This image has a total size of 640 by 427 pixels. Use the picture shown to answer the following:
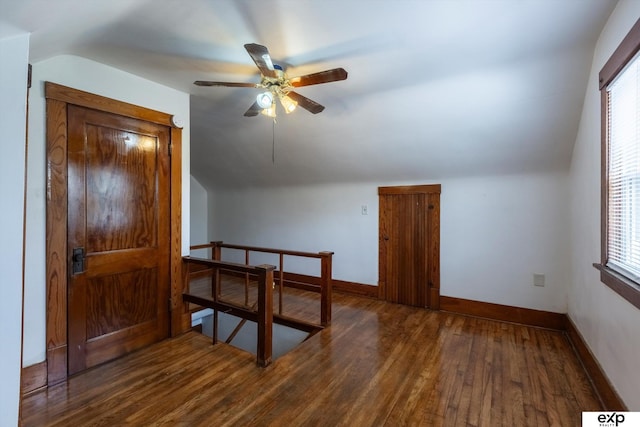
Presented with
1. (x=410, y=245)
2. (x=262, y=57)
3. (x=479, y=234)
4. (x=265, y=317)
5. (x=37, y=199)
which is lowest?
(x=265, y=317)

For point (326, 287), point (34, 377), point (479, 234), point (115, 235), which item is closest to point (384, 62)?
point (326, 287)

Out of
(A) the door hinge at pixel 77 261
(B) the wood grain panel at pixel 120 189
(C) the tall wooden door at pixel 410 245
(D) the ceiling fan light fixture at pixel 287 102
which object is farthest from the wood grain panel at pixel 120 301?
(C) the tall wooden door at pixel 410 245

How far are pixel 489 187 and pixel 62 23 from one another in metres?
4.16

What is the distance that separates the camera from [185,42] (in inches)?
83.6

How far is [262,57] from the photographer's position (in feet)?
6.03

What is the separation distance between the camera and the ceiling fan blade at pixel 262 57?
67.4 inches

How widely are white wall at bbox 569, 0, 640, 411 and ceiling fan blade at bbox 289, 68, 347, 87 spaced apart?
1.60 m

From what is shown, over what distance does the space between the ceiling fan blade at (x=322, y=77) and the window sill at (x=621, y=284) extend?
2.07 m

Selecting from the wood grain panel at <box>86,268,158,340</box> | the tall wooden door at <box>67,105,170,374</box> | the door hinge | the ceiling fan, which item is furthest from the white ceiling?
the wood grain panel at <box>86,268,158,340</box>

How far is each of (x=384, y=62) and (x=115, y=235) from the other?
2.76 meters

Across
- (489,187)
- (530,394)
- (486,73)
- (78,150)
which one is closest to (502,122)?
(486,73)

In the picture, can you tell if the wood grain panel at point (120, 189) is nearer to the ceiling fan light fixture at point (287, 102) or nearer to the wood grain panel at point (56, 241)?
the wood grain panel at point (56, 241)

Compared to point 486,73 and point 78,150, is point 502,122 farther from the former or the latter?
point 78,150

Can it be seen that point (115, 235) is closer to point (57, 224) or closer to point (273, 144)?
point (57, 224)
